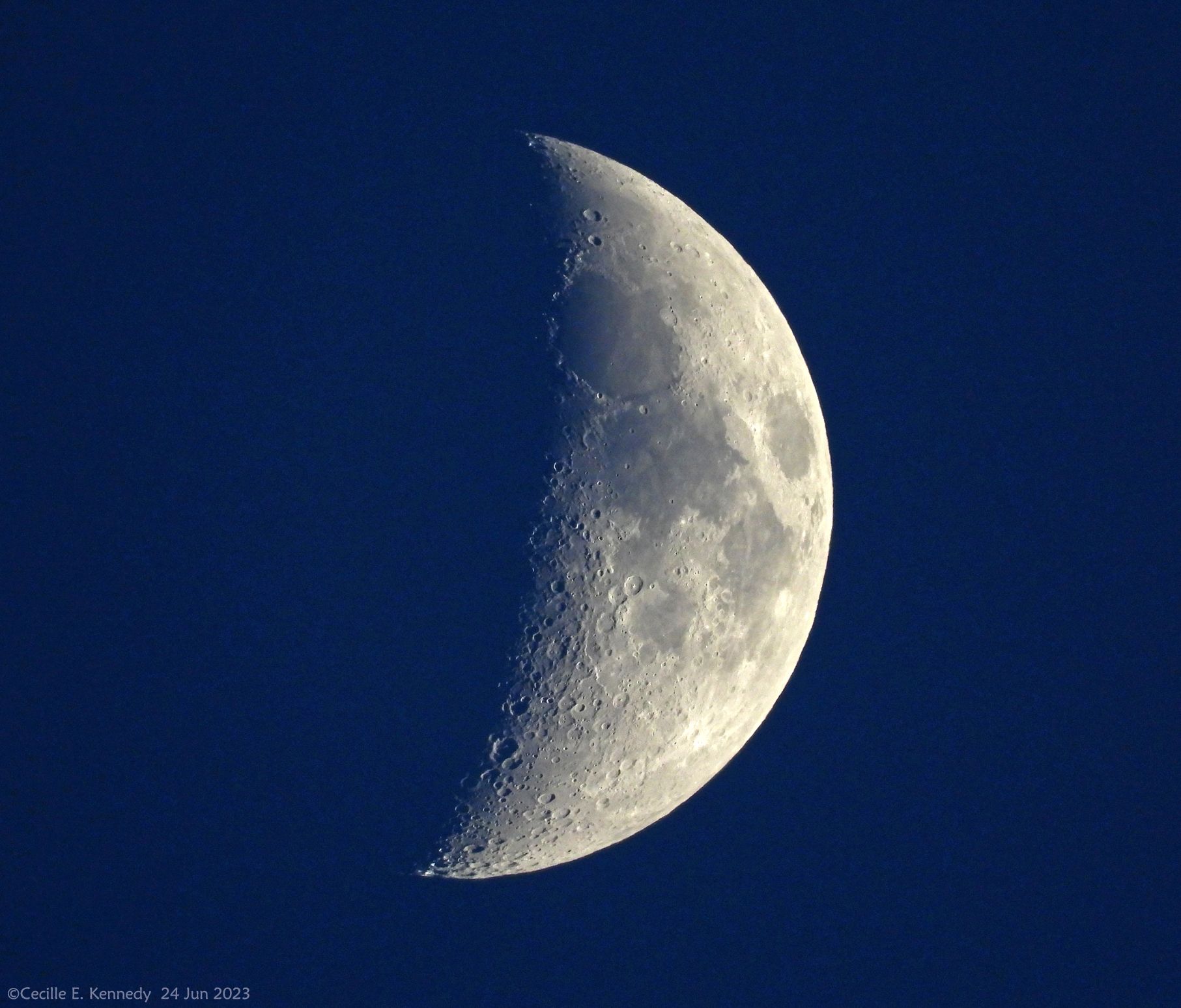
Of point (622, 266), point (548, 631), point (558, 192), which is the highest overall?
point (558, 192)

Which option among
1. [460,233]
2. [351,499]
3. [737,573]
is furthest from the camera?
[737,573]

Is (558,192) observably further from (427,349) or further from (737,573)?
(737,573)

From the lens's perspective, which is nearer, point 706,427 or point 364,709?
point 364,709

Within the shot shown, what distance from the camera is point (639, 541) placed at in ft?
26.3

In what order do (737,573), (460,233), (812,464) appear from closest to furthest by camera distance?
(460,233) < (737,573) < (812,464)

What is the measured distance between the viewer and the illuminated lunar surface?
7965 millimetres

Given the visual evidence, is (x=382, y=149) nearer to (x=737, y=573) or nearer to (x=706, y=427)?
(x=706, y=427)

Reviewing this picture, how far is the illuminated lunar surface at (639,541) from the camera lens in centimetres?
796

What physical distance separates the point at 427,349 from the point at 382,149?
6.31 ft

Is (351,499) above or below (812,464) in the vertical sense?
below

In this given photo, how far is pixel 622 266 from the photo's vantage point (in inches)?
337

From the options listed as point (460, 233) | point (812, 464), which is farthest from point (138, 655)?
point (812, 464)

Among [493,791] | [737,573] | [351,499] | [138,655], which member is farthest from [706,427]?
[138,655]

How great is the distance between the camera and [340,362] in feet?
24.9
